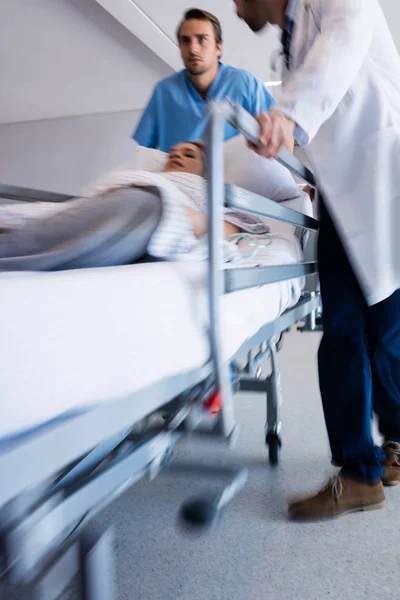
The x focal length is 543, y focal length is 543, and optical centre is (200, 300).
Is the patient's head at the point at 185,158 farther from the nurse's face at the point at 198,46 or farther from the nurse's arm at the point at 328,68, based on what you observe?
the nurse's arm at the point at 328,68

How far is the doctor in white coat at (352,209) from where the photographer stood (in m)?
1.23

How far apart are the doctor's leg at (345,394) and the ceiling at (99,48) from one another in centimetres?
345

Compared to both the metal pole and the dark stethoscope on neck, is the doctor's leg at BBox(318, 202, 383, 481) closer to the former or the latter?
the dark stethoscope on neck

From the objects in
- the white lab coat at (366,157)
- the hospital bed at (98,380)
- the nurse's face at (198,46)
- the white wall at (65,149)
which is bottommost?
the hospital bed at (98,380)

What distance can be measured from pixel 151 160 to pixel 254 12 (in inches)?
36.4

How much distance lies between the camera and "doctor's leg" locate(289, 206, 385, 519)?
1.57m

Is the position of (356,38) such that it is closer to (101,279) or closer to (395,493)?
(101,279)

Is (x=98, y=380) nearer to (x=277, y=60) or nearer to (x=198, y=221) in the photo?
(x=198, y=221)

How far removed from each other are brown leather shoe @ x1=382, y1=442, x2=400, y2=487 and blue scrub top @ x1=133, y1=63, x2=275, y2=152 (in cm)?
139

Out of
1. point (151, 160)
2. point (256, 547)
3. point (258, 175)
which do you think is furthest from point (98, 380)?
point (151, 160)

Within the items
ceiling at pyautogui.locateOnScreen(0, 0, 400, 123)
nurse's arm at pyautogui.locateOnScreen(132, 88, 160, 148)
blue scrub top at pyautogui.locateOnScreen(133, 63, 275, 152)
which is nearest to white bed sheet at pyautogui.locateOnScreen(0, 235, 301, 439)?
blue scrub top at pyautogui.locateOnScreen(133, 63, 275, 152)

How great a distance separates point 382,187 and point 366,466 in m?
0.79

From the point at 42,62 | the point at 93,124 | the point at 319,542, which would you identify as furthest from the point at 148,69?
the point at 319,542

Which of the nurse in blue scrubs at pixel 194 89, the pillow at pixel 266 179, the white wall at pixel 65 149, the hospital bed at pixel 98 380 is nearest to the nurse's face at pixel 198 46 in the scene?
the nurse in blue scrubs at pixel 194 89
